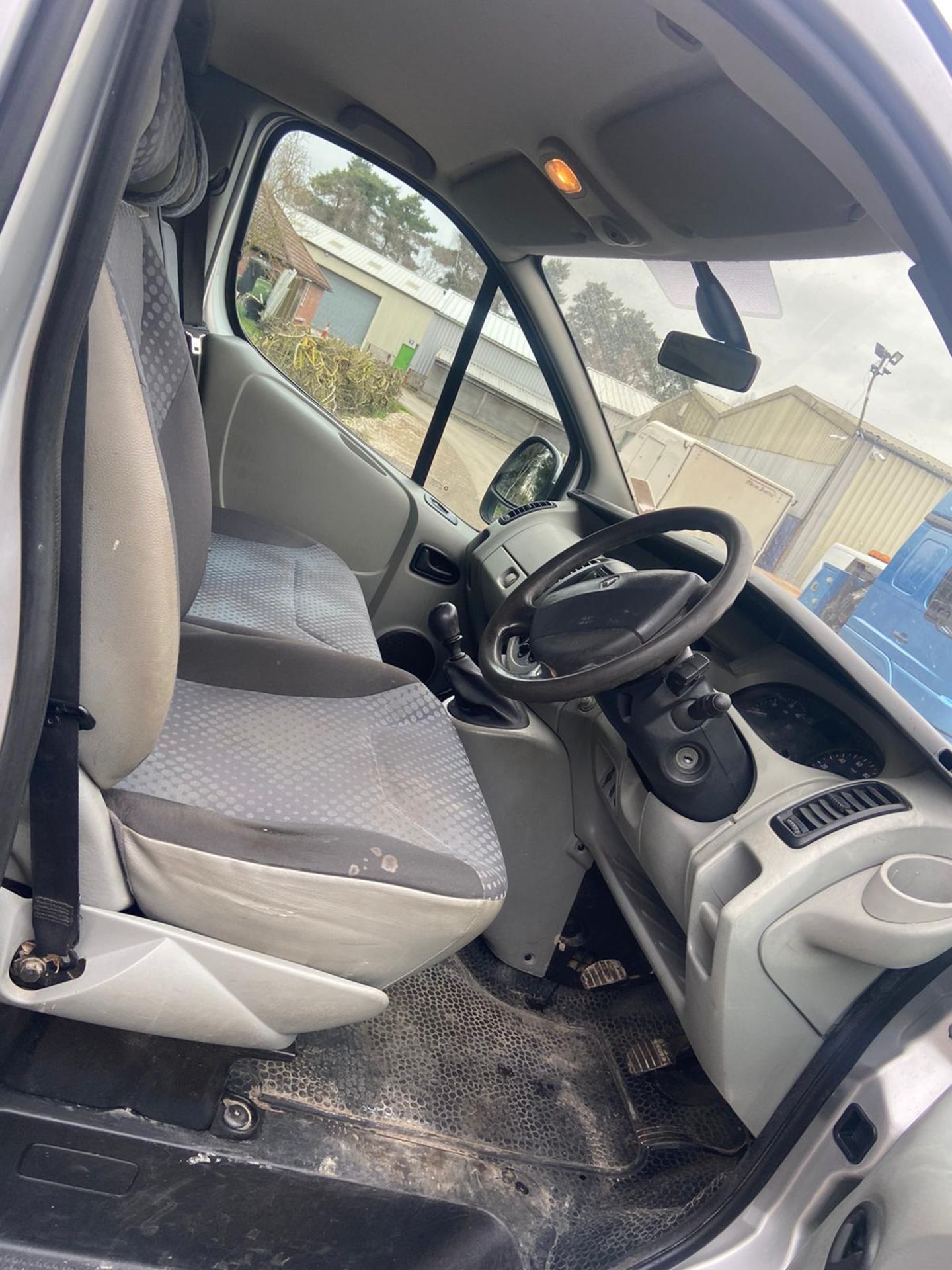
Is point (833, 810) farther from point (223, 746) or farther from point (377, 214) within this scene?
point (377, 214)

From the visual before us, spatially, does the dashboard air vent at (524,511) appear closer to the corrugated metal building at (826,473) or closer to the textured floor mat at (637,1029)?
the corrugated metal building at (826,473)

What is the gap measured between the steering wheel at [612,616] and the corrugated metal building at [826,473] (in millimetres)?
251

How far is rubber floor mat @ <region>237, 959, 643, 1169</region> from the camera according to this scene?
3.88 feet

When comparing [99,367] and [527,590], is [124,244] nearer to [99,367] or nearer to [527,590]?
[99,367]

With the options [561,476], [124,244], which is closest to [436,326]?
[561,476]

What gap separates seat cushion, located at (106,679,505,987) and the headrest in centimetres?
65

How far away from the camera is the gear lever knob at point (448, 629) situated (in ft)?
5.45

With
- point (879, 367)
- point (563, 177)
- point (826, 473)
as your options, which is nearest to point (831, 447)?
point (826, 473)

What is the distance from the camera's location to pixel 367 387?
89.6 inches

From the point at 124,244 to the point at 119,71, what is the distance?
36cm

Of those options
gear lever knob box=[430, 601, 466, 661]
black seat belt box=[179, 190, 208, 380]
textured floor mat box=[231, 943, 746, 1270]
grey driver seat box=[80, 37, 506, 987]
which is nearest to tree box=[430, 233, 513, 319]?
black seat belt box=[179, 190, 208, 380]

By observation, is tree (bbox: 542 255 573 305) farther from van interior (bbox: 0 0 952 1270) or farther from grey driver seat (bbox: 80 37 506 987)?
grey driver seat (bbox: 80 37 506 987)

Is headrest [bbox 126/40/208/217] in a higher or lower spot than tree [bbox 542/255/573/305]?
lower

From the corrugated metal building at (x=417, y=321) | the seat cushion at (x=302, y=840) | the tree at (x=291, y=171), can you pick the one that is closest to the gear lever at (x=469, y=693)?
the seat cushion at (x=302, y=840)
